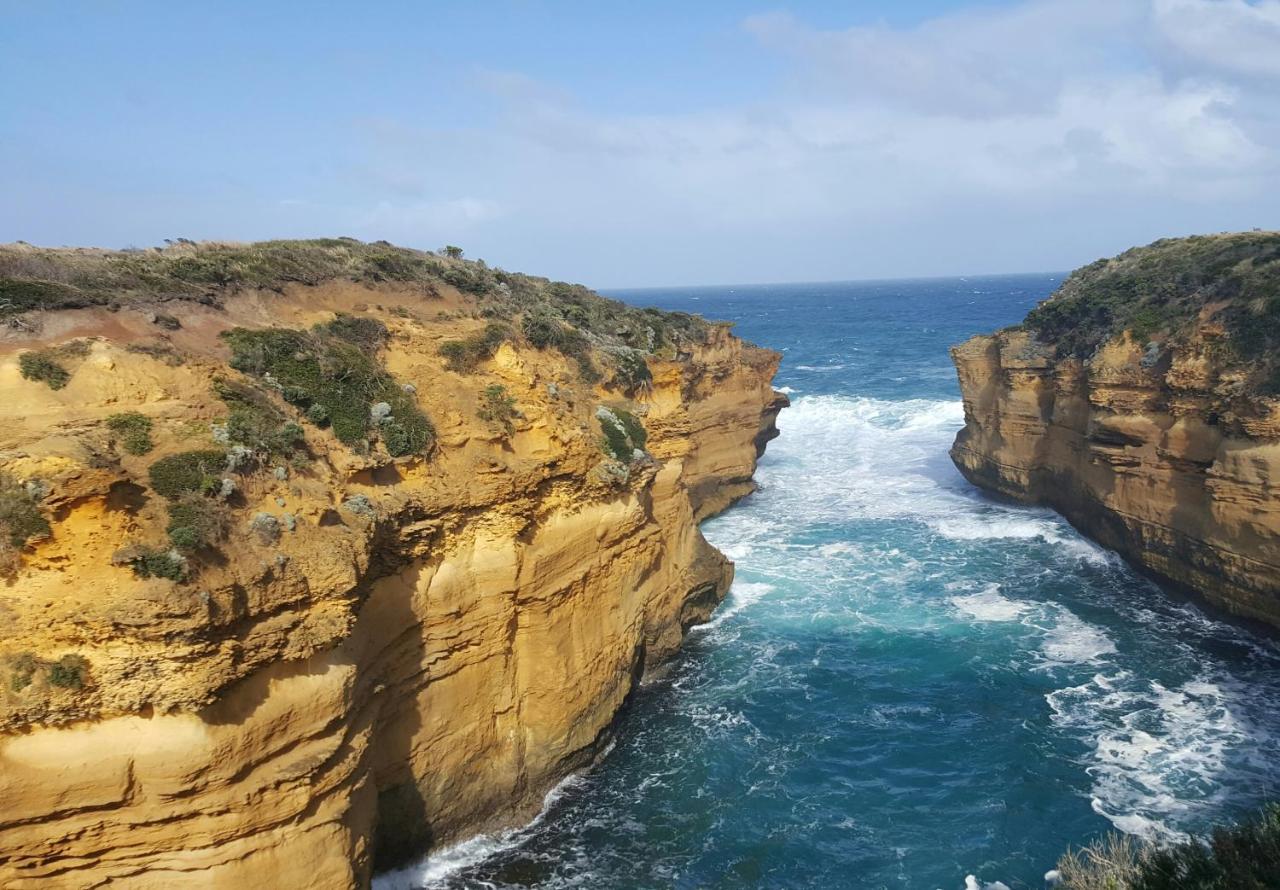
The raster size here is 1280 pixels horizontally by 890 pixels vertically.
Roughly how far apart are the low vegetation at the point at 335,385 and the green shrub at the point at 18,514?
16.8 ft

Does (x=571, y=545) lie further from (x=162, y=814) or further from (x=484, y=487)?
(x=162, y=814)

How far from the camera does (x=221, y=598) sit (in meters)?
10.2

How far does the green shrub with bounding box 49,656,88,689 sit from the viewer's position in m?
9.45

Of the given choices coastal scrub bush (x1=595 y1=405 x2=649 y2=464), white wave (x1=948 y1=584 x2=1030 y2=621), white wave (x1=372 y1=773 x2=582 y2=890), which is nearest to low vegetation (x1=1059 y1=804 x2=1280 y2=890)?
white wave (x1=372 y1=773 x2=582 y2=890)

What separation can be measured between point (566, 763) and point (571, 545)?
185 inches

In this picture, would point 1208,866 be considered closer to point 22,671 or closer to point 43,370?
point 22,671

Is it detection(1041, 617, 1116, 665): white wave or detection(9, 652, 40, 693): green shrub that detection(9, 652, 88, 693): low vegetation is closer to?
detection(9, 652, 40, 693): green shrub

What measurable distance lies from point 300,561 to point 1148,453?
84.7ft

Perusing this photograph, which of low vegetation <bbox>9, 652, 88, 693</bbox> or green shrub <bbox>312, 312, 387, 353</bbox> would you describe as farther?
green shrub <bbox>312, 312, 387, 353</bbox>

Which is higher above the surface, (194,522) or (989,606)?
(194,522)

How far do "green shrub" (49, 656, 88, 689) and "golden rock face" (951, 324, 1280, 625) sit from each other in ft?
85.0

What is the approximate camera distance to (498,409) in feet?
53.7

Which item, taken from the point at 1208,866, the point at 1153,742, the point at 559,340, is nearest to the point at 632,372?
the point at 559,340

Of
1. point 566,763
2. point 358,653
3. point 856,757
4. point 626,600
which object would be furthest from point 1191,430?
point 358,653
